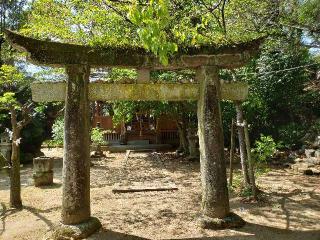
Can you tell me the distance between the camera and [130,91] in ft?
22.0

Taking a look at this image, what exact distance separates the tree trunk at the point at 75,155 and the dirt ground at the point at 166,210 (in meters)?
0.64

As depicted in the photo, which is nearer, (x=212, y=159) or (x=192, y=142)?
(x=212, y=159)

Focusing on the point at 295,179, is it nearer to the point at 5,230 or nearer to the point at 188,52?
the point at 188,52

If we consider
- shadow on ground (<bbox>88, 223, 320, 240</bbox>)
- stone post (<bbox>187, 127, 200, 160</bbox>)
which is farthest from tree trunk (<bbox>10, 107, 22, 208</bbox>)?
stone post (<bbox>187, 127, 200, 160</bbox>)

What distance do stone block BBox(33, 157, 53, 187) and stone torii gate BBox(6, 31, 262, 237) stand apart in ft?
20.1

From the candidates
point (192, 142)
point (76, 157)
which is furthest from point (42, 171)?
point (192, 142)

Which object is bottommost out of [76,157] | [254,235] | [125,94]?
[254,235]

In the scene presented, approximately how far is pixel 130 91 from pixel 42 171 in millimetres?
7048

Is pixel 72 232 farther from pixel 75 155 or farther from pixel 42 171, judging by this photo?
pixel 42 171

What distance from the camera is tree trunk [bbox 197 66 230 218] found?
22.2ft

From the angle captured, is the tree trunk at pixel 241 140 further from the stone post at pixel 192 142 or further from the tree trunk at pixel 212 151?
the stone post at pixel 192 142

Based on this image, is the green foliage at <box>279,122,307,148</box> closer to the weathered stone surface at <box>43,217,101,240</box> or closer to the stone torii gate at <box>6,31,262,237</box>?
the stone torii gate at <box>6,31,262,237</box>

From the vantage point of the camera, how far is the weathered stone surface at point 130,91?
6543mm

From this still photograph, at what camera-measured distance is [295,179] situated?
12.6 metres
